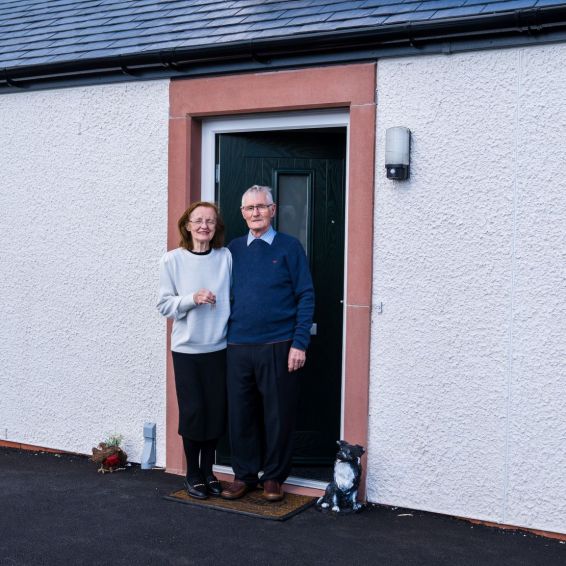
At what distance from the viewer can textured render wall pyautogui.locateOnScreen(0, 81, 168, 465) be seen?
6660mm

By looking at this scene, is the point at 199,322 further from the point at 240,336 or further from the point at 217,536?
the point at 217,536

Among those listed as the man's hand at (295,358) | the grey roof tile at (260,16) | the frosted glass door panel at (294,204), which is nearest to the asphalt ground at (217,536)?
the man's hand at (295,358)

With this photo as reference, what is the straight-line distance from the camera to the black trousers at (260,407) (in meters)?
5.70

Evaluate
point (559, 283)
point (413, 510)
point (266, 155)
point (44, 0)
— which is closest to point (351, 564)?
point (413, 510)

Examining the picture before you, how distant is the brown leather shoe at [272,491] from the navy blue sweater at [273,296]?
0.93 meters

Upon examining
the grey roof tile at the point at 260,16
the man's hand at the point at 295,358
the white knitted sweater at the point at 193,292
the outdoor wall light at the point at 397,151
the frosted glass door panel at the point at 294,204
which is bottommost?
the man's hand at the point at 295,358

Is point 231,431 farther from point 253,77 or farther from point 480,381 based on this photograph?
point 253,77

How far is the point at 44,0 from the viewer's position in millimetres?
8383

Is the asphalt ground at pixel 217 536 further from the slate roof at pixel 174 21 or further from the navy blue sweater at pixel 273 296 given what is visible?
the slate roof at pixel 174 21

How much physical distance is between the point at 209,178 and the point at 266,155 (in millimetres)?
463

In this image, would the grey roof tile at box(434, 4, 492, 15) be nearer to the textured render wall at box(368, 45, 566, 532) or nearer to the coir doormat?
the textured render wall at box(368, 45, 566, 532)

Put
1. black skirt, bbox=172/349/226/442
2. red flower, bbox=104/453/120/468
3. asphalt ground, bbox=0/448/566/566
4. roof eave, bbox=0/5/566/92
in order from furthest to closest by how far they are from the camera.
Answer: red flower, bbox=104/453/120/468 < black skirt, bbox=172/349/226/442 < roof eave, bbox=0/5/566/92 < asphalt ground, bbox=0/448/566/566

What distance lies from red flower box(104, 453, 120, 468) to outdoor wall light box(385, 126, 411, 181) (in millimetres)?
2941

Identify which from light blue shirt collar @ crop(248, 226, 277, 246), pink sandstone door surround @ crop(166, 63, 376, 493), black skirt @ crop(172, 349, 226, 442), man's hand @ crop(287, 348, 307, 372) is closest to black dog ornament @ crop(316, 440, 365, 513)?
pink sandstone door surround @ crop(166, 63, 376, 493)
